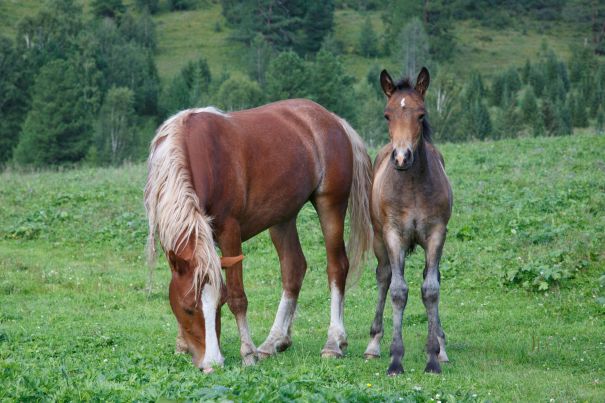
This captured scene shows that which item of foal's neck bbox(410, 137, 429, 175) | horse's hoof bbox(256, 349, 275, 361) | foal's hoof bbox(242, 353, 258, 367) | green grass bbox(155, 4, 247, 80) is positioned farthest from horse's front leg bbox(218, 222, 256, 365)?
green grass bbox(155, 4, 247, 80)

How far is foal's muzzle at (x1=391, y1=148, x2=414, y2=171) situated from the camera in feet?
23.7

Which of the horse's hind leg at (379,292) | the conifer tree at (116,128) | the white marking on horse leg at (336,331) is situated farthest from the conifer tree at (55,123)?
the horse's hind leg at (379,292)

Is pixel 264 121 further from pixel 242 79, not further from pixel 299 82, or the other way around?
pixel 242 79

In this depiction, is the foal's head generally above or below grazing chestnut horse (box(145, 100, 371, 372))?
above

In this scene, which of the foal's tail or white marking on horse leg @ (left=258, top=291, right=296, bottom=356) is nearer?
white marking on horse leg @ (left=258, top=291, right=296, bottom=356)

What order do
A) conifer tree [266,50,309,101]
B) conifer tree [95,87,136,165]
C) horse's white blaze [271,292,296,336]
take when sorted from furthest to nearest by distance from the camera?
conifer tree [266,50,309,101] → conifer tree [95,87,136,165] → horse's white blaze [271,292,296,336]

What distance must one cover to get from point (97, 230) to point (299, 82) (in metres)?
47.9

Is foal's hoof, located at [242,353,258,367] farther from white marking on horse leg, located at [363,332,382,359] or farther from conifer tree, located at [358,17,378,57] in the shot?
conifer tree, located at [358,17,378,57]

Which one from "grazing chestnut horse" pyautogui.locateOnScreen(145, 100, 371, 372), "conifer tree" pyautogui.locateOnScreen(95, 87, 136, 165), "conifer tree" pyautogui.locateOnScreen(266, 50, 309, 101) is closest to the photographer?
"grazing chestnut horse" pyautogui.locateOnScreen(145, 100, 371, 372)

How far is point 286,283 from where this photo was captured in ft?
30.3

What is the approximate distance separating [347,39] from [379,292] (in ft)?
265

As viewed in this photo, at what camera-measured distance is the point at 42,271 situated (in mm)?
13109

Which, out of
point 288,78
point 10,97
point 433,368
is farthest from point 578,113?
point 433,368

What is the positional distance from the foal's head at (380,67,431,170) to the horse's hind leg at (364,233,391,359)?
1.54m
